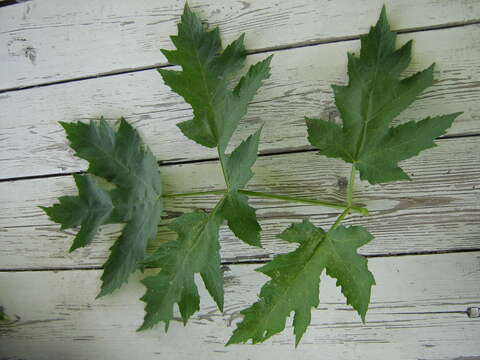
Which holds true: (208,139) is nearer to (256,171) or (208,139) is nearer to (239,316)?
(256,171)

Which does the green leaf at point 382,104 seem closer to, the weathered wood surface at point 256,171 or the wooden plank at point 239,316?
the weathered wood surface at point 256,171

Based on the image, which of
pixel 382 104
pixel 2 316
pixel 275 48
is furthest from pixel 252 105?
pixel 2 316

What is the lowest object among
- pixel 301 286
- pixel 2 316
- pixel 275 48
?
pixel 2 316

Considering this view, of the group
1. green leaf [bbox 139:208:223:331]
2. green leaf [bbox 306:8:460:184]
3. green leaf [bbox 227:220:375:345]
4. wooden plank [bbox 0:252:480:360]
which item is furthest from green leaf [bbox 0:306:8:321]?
green leaf [bbox 306:8:460:184]

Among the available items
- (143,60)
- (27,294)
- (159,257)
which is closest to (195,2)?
(143,60)

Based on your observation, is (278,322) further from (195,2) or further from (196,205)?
(195,2)

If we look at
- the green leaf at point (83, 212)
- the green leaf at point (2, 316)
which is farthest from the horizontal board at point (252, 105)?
the green leaf at point (2, 316)
